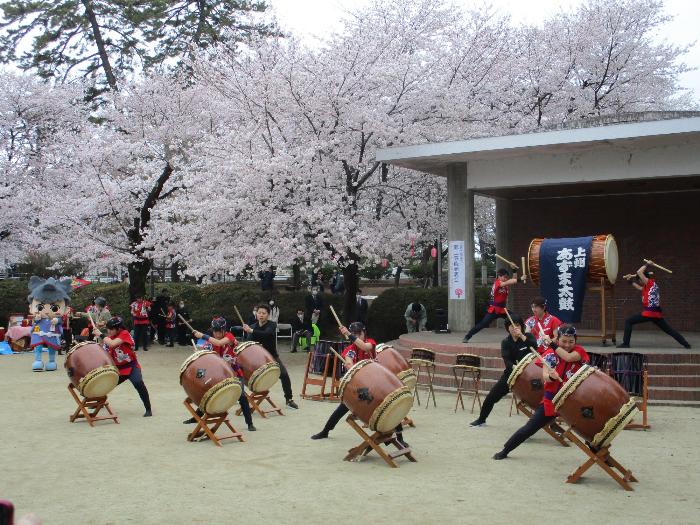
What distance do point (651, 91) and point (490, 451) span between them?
1752cm

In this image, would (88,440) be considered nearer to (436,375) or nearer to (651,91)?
(436,375)

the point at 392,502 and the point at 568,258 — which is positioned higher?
the point at 568,258

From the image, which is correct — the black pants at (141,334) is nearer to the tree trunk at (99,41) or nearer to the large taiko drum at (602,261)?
the large taiko drum at (602,261)

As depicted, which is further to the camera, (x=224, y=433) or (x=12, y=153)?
(x=12, y=153)

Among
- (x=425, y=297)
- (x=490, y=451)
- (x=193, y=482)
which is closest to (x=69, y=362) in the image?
(x=193, y=482)

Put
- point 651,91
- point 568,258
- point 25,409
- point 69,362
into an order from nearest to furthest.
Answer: point 69,362, point 25,409, point 568,258, point 651,91

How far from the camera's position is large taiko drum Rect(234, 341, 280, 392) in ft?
34.2

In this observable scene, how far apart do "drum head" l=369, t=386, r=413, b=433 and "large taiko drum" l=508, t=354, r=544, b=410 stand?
5.51 feet

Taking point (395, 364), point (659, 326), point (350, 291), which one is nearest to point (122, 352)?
point (395, 364)

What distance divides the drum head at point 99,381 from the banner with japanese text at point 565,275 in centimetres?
738

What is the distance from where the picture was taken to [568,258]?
1335 cm

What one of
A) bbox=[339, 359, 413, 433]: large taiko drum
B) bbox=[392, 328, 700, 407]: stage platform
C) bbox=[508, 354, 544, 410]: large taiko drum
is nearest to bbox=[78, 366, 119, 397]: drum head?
bbox=[339, 359, 413, 433]: large taiko drum

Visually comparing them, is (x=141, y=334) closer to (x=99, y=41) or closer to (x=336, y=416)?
(x=336, y=416)

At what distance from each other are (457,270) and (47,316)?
30.1 feet
